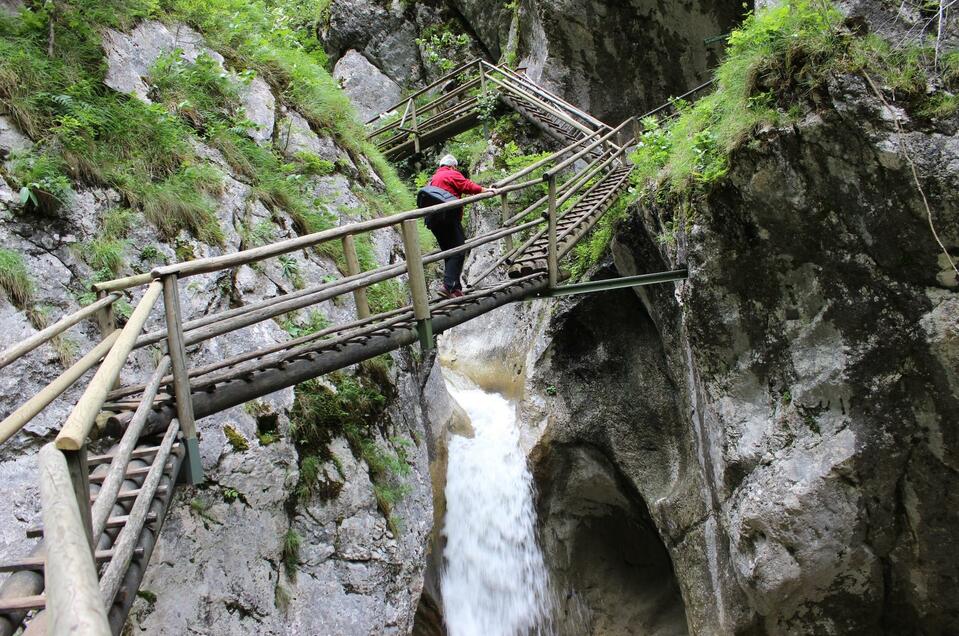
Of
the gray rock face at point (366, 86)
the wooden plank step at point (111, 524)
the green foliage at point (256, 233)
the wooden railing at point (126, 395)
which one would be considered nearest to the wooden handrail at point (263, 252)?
the wooden railing at point (126, 395)

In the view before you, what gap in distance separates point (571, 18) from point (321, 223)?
8984mm

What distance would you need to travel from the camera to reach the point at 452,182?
6.38 metres

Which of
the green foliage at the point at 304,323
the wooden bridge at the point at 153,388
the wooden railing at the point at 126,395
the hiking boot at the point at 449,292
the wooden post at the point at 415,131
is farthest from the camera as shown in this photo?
the wooden post at the point at 415,131

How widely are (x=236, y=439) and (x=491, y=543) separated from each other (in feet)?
14.0

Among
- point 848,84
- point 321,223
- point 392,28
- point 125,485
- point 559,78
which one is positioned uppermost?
point 392,28

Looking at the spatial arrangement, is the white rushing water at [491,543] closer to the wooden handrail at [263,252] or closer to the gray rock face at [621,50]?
the wooden handrail at [263,252]

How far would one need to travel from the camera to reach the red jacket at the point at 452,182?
6.36 m

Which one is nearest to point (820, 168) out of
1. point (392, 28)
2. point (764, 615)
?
point (764, 615)

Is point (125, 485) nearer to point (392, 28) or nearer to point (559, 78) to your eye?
point (559, 78)

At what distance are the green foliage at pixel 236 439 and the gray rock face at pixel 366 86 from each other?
1414 centimetres

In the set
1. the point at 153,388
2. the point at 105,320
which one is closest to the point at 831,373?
the point at 153,388

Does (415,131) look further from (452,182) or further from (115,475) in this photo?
(115,475)

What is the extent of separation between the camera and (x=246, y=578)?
4910mm

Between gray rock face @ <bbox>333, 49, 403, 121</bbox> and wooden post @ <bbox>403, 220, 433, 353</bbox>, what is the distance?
13.8m
